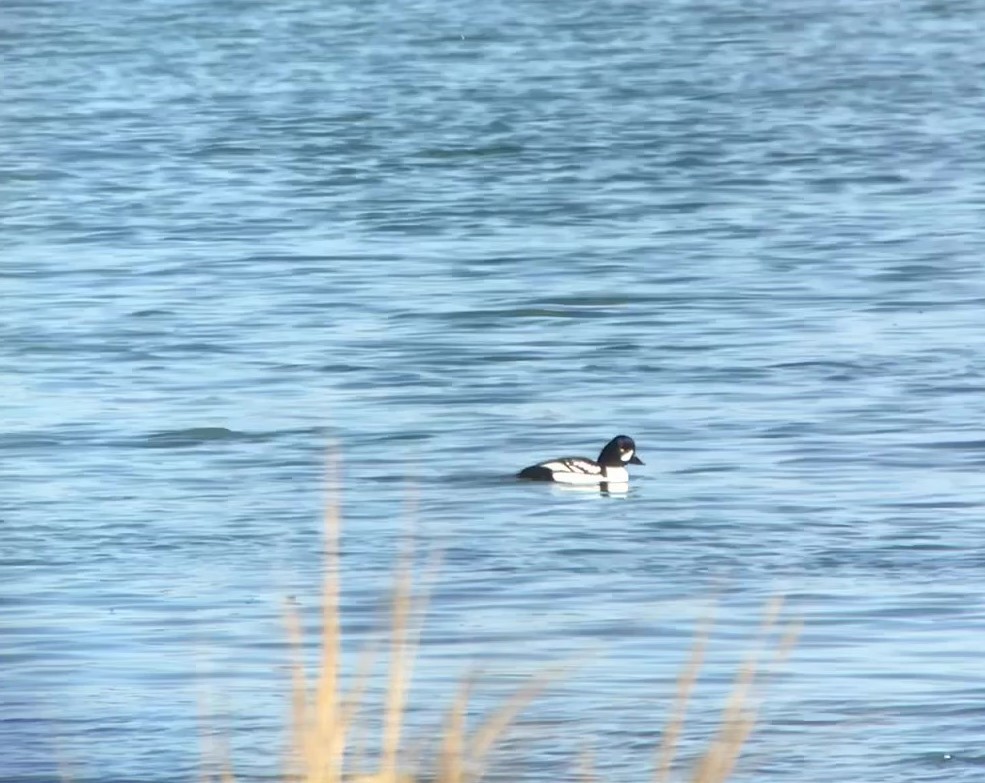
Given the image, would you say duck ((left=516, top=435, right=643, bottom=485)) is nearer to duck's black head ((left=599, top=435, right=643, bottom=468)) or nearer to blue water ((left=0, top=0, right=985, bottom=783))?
duck's black head ((left=599, top=435, right=643, bottom=468))

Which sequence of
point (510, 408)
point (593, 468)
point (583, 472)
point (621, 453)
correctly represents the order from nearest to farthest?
point (593, 468) → point (583, 472) → point (621, 453) → point (510, 408)

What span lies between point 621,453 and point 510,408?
271 centimetres

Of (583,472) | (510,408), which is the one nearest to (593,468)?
(583,472)

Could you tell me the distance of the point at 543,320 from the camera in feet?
68.0

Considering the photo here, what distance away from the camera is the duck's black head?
14.0 m

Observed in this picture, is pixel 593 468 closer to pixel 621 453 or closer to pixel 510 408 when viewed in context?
pixel 621 453

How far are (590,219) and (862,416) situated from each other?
11505 millimetres

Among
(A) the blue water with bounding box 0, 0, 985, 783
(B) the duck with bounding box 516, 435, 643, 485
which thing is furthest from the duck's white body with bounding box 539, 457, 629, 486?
(A) the blue water with bounding box 0, 0, 985, 783

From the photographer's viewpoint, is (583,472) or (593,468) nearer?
(593,468)

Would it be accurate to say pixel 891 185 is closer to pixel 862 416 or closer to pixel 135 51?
pixel 862 416

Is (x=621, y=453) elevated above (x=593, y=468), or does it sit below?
below

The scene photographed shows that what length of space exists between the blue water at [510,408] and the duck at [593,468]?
11 cm

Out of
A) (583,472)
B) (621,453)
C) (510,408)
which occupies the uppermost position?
(583,472)

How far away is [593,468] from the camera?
1359 centimetres
